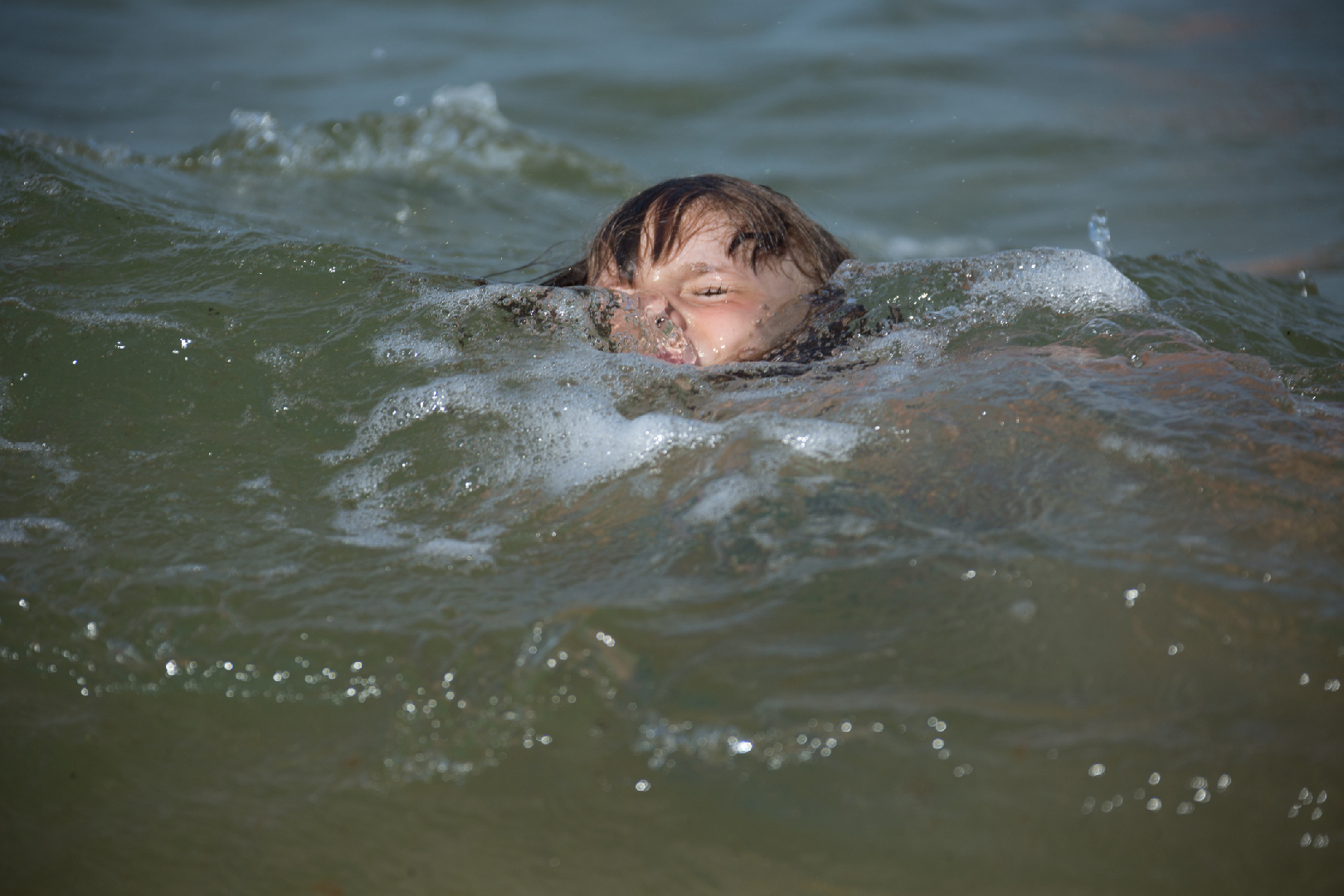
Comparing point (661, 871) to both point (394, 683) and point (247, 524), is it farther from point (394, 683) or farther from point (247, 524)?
point (247, 524)

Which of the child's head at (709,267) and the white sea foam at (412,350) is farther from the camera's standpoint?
the child's head at (709,267)

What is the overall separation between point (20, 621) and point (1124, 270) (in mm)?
3844

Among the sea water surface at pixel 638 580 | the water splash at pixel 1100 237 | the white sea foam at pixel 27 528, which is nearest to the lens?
the sea water surface at pixel 638 580

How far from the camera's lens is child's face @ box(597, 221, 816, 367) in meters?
3.28

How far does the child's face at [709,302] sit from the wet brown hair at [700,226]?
0.04m

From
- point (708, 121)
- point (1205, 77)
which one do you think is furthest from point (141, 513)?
point (1205, 77)

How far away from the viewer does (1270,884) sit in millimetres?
1699

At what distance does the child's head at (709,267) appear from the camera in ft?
10.8

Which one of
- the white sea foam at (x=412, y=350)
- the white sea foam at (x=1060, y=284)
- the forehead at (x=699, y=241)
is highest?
the forehead at (x=699, y=241)

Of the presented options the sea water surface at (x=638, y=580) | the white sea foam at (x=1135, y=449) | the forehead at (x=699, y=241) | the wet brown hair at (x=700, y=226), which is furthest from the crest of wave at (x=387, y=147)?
the white sea foam at (x=1135, y=449)

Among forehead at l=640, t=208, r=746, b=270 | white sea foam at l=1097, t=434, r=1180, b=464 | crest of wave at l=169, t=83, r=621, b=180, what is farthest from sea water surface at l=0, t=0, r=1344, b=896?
crest of wave at l=169, t=83, r=621, b=180

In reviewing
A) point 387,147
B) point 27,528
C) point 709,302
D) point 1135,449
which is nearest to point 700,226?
point 709,302

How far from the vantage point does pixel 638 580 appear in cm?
218

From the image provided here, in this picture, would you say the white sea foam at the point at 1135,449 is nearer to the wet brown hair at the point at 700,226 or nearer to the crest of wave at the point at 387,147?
the wet brown hair at the point at 700,226
